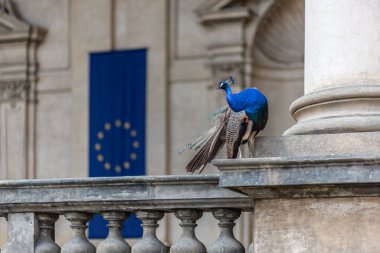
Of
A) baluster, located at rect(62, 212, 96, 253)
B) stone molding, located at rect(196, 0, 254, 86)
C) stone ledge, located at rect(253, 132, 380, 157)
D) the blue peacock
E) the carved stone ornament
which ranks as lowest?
baluster, located at rect(62, 212, 96, 253)

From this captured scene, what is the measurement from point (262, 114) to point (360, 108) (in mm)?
701

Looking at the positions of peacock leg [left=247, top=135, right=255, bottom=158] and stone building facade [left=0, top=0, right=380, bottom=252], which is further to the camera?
stone building facade [left=0, top=0, right=380, bottom=252]

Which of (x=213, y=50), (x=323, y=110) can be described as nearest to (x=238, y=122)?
(x=323, y=110)

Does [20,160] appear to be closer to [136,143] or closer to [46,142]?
[46,142]

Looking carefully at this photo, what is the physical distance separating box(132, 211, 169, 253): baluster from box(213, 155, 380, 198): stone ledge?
907 mm

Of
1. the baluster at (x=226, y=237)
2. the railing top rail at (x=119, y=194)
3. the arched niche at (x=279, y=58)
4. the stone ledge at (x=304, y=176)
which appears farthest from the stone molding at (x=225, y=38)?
the stone ledge at (x=304, y=176)

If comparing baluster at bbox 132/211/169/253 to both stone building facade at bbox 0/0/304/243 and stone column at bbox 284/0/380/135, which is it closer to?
stone column at bbox 284/0/380/135

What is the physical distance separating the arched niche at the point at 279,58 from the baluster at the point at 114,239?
13319mm

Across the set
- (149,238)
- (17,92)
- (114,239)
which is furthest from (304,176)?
(17,92)

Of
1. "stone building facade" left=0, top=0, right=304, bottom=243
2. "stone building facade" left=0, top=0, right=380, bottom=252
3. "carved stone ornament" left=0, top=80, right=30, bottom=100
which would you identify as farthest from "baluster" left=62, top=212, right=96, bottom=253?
"carved stone ornament" left=0, top=80, right=30, bottom=100

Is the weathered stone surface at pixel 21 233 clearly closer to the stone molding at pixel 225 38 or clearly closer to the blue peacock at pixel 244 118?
the blue peacock at pixel 244 118

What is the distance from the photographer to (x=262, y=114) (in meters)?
7.73

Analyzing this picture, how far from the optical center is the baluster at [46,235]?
8391 millimetres

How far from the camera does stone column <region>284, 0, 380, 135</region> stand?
7914 millimetres
